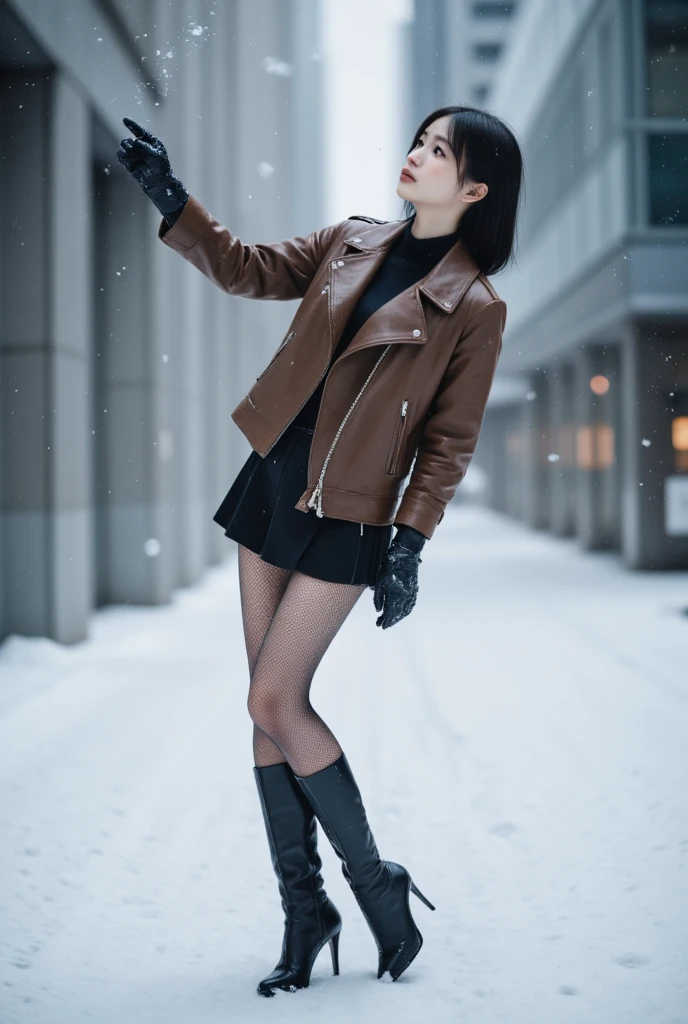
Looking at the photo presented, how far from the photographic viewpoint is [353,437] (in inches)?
75.3

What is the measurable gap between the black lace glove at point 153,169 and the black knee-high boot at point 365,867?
1250mm

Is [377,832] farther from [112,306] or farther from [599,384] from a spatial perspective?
[599,384]

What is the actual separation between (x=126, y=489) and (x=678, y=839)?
609cm

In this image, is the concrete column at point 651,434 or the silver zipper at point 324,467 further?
the concrete column at point 651,434

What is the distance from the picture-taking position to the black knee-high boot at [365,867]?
1953 millimetres

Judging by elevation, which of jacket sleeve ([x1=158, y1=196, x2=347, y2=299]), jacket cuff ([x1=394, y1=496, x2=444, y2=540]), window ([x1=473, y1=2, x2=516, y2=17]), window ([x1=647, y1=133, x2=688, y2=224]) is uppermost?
window ([x1=473, y1=2, x2=516, y2=17])

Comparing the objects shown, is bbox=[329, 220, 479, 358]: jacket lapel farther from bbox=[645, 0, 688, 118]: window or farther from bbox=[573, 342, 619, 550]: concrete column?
bbox=[573, 342, 619, 550]: concrete column

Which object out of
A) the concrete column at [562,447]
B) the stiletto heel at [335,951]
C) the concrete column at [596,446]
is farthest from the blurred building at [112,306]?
the concrete column at [562,447]

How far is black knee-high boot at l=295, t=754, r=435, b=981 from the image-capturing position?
76.9 inches

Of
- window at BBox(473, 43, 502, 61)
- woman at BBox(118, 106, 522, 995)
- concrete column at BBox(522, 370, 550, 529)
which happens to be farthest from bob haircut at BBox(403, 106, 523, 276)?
window at BBox(473, 43, 502, 61)

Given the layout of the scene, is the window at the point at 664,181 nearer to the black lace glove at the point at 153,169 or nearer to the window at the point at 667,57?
the window at the point at 667,57

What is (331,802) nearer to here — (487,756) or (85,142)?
(487,756)

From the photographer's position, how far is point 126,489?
319 inches

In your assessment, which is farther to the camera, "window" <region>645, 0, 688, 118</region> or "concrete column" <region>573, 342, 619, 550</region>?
"concrete column" <region>573, 342, 619, 550</region>
